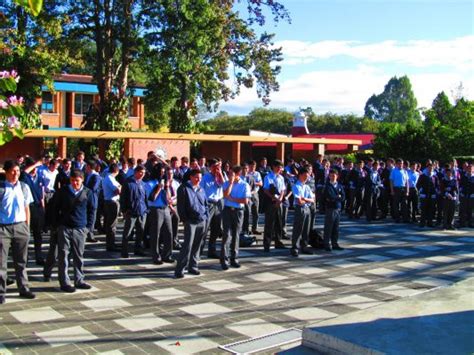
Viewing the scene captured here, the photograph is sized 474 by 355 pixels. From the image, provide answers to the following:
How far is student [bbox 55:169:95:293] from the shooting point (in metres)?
7.78

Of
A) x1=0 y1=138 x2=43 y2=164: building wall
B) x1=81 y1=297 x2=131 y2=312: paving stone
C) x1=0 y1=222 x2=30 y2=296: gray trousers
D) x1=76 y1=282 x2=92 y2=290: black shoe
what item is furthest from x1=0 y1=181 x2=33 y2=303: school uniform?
x1=0 y1=138 x2=43 y2=164: building wall

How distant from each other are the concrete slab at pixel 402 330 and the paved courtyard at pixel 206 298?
32.4 inches

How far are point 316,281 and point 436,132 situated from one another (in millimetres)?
20083

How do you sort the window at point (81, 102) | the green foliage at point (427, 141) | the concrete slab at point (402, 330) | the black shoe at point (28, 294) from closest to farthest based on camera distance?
1. the concrete slab at point (402, 330)
2. the black shoe at point (28, 294)
3. the green foliage at point (427, 141)
4. the window at point (81, 102)

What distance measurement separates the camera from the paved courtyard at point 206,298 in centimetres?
598

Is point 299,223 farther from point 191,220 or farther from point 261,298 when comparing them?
point 261,298

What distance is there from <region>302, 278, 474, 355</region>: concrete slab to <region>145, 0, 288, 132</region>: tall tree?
19.1 metres

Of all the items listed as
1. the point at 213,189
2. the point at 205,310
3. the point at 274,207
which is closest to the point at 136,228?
the point at 213,189

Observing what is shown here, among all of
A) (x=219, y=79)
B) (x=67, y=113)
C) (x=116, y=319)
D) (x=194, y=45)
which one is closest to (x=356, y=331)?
(x=116, y=319)

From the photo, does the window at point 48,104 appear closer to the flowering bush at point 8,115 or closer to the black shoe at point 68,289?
the black shoe at point 68,289

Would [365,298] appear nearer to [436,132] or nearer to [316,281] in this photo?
[316,281]

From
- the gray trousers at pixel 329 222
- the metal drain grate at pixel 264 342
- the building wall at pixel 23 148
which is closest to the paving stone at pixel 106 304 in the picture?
the metal drain grate at pixel 264 342

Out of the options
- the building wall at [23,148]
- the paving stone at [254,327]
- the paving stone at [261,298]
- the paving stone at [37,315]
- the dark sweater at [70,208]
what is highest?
the building wall at [23,148]

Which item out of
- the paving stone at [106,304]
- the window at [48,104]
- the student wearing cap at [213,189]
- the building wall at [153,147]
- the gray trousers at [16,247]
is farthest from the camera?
the window at [48,104]
